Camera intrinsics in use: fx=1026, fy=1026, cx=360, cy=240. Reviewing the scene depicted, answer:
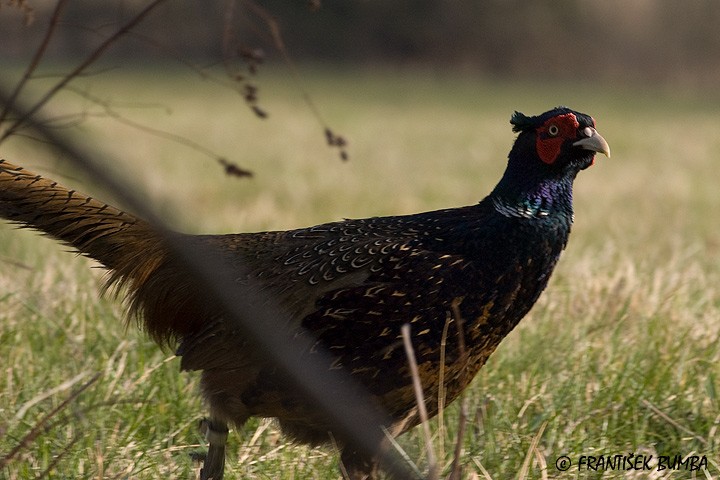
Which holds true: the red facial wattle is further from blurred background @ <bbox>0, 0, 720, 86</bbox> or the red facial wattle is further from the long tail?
blurred background @ <bbox>0, 0, 720, 86</bbox>

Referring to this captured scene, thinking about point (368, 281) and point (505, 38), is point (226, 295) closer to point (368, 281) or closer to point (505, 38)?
point (368, 281)

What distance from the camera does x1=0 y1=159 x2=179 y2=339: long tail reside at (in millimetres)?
2576

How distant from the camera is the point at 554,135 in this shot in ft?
8.68

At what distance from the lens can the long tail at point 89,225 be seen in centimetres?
258

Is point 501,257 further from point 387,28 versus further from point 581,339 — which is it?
point 387,28

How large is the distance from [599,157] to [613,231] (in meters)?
3.39

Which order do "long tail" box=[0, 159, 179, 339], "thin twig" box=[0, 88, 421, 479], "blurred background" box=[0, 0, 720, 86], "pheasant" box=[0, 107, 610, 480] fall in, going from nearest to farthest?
"thin twig" box=[0, 88, 421, 479], "pheasant" box=[0, 107, 610, 480], "long tail" box=[0, 159, 179, 339], "blurred background" box=[0, 0, 720, 86]

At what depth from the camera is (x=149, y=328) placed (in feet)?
9.36

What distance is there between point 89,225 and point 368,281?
0.76 meters

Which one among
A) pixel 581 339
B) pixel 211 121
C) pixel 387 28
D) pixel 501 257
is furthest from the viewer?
pixel 387 28

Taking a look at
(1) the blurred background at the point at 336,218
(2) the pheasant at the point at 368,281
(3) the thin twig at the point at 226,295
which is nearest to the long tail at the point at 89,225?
(2) the pheasant at the point at 368,281

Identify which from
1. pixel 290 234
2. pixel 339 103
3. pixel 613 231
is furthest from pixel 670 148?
pixel 290 234

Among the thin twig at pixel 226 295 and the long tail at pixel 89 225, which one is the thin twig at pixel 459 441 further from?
the long tail at pixel 89 225

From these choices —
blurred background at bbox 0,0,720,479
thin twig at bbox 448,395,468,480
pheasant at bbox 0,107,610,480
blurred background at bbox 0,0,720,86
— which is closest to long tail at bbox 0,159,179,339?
pheasant at bbox 0,107,610,480
